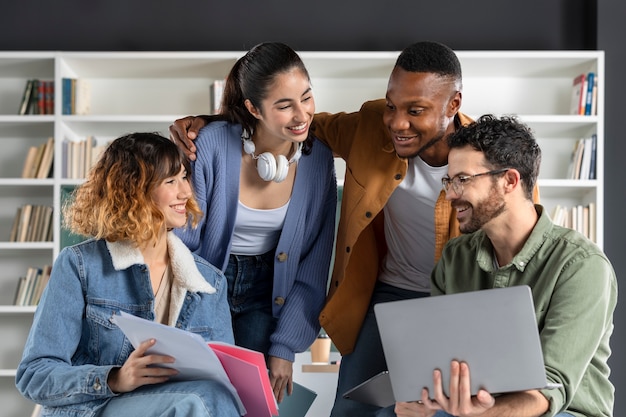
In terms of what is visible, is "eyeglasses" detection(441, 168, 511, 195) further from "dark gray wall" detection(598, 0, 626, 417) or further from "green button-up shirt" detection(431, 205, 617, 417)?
"dark gray wall" detection(598, 0, 626, 417)

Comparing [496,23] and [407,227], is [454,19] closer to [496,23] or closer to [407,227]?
[496,23]

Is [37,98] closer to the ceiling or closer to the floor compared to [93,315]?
closer to the ceiling

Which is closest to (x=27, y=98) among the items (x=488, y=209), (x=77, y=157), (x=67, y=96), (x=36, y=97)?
(x=36, y=97)

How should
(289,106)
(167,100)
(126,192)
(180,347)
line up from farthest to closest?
(167,100) → (289,106) → (126,192) → (180,347)

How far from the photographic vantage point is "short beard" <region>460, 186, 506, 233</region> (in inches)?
76.0

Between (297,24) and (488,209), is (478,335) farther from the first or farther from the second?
(297,24)

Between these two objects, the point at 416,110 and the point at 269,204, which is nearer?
the point at 416,110

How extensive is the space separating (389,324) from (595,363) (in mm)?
491

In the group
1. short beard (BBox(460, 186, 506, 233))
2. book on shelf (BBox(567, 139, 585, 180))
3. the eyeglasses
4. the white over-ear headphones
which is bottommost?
short beard (BBox(460, 186, 506, 233))

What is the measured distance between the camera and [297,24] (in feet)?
17.8

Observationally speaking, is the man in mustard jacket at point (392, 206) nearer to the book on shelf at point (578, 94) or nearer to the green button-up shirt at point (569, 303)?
the green button-up shirt at point (569, 303)

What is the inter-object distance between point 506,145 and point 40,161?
3773mm

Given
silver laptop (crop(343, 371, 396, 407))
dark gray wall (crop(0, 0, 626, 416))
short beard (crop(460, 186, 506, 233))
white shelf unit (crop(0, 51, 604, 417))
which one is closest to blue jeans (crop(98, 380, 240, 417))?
silver laptop (crop(343, 371, 396, 407))

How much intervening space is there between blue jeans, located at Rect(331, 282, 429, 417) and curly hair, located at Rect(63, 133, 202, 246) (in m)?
0.63
